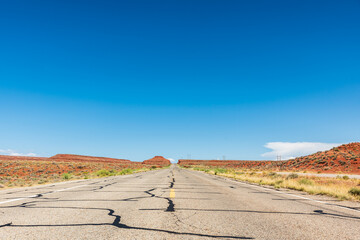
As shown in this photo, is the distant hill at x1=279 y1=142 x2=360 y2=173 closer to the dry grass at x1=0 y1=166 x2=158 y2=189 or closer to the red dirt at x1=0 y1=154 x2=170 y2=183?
the dry grass at x1=0 y1=166 x2=158 y2=189

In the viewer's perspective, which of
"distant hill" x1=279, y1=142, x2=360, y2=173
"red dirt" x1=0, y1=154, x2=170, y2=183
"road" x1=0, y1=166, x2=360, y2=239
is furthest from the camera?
"distant hill" x1=279, y1=142, x2=360, y2=173

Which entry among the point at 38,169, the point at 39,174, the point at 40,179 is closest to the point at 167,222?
the point at 40,179

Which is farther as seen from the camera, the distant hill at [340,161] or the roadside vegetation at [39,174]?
the distant hill at [340,161]

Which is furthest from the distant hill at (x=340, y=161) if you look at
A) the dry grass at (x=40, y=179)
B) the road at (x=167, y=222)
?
the road at (x=167, y=222)

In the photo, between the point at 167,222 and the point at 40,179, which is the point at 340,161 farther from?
the point at 167,222

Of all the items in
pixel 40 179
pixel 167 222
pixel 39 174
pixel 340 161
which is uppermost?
pixel 340 161

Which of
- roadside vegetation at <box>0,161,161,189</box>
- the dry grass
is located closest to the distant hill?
roadside vegetation at <box>0,161,161,189</box>

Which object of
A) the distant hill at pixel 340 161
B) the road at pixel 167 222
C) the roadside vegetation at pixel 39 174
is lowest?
the roadside vegetation at pixel 39 174

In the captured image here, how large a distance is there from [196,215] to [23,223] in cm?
369

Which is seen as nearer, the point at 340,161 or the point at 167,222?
the point at 167,222

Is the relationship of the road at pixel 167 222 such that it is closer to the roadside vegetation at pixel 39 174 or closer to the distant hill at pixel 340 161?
the roadside vegetation at pixel 39 174

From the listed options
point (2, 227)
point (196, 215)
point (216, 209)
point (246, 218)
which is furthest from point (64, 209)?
point (246, 218)

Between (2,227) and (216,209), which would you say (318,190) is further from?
(2,227)

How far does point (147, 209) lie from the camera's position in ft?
20.2
